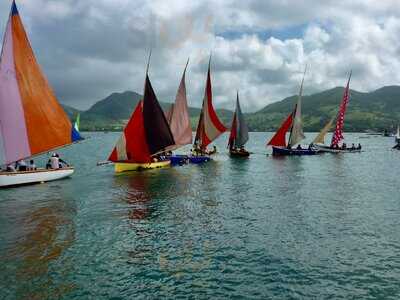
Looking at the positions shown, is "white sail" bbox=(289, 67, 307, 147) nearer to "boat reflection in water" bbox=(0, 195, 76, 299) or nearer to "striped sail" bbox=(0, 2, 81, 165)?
"striped sail" bbox=(0, 2, 81, 165)

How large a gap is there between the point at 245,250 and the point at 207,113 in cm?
6525

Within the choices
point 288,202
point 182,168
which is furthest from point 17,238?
point 182,168

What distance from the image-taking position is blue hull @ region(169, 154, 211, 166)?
83.1 metres

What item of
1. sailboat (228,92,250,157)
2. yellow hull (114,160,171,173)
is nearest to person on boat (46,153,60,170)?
yellow hull (114,160,171,173)

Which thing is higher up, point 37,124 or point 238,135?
point 37,124

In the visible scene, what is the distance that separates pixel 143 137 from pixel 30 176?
21.0m

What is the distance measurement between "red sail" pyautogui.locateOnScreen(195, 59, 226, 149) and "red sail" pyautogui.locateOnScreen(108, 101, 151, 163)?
2180 centimetres

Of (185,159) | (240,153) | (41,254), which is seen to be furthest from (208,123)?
(41,254)

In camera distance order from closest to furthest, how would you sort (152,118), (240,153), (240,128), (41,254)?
1. (41,254)
2. (152,118)
3. (240,153)
4. (240,128)

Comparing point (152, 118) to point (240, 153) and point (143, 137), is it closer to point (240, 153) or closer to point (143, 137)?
point (143, 137)

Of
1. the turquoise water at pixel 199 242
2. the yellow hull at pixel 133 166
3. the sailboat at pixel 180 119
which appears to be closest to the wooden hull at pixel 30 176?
the turquoise water at pixel 199 242

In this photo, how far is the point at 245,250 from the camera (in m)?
26.9

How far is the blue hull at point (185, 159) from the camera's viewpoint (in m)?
83.1

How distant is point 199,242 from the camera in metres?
28.6
